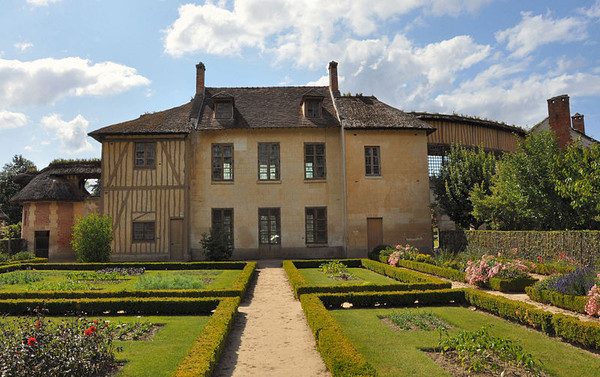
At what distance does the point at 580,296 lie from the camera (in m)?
8.88

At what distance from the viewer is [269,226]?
72.8ft

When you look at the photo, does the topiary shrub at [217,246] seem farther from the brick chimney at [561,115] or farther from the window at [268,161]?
the brick chimney at [561,115]

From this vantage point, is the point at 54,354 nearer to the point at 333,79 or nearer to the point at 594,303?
the point at 594,303

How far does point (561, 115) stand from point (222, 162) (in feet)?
74.0

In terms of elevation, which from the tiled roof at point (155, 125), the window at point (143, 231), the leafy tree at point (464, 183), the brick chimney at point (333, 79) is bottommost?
the window at point (143, 231)

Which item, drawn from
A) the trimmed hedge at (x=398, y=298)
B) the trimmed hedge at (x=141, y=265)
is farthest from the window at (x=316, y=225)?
the trimmed hedge at (x=398, y=298)

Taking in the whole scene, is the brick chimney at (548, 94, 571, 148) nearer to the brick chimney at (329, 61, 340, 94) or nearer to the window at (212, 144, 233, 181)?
the brick chimney at (329, 61, 340, 94)

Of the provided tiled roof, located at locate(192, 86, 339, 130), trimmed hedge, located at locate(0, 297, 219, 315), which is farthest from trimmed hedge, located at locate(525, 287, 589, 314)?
tiled roof, located at locate(192, 86, 339, 130)

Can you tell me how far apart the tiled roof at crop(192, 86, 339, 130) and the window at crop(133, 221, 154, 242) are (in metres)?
6.16

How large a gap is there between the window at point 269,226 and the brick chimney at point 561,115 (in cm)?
1927

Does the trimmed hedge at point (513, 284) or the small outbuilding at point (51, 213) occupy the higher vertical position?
the small outbuilding at point (51, 213)

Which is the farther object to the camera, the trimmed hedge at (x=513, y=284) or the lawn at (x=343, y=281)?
the lawn at (x=343, y=281)

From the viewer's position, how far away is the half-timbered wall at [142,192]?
21.2m

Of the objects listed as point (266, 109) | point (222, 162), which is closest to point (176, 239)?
point (222, 162)
